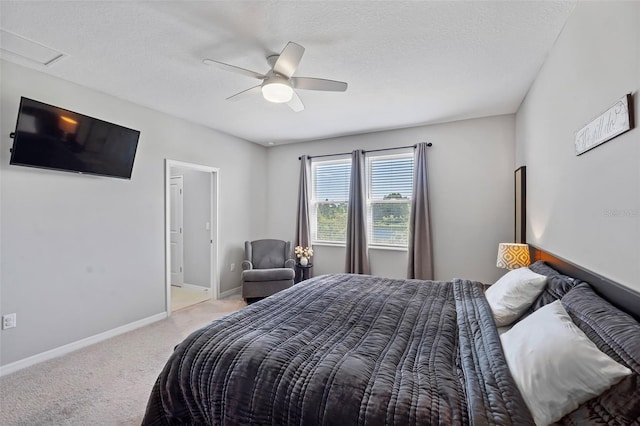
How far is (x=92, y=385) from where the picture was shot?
233 centimetres


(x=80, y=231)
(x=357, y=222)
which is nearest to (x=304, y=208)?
(x=357, y=222)

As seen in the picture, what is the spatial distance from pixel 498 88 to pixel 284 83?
2278 mm

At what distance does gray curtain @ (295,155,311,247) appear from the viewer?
5.13 m

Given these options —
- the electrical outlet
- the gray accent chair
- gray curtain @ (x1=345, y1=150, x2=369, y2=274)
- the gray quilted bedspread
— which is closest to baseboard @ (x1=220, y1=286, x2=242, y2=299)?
the gray accent chair

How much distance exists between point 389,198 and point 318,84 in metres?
2.62

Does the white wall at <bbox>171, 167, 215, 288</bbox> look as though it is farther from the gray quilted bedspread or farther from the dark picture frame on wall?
the dark picture frame on wall

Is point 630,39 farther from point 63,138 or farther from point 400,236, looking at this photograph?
point 63,138

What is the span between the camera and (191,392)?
1455 mm

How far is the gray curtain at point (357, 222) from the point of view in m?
4.63

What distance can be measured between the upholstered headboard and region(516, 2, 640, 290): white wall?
6 cm

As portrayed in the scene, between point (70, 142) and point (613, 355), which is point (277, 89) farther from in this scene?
point (613, 355)

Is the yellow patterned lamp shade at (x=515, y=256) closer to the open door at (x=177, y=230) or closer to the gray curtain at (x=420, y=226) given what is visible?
the gray curtain at (x=420, y=226)

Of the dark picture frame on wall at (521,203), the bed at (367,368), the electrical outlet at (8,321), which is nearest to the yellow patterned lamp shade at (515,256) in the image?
the dark picture frame on wall at (521,203)

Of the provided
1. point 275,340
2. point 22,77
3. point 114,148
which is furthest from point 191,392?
point 22,77
